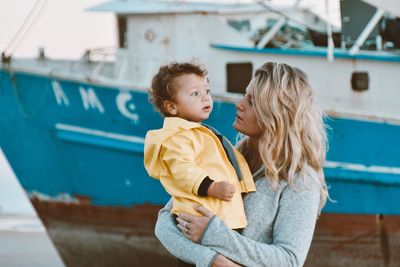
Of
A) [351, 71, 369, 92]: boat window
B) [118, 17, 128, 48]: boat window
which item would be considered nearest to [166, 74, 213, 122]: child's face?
[351, 71, 369, 92]: boat window

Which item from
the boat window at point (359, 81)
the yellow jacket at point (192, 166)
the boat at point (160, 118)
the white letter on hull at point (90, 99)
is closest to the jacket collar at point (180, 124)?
the yellow jacket at point (192, 166)

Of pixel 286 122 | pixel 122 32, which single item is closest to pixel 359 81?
pixel 122 32

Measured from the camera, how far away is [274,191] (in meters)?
3.02

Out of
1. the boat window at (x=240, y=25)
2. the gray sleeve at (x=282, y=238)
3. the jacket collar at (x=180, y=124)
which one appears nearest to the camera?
the gray sleeve at (x=282, y=238)

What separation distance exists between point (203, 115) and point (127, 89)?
6302mm

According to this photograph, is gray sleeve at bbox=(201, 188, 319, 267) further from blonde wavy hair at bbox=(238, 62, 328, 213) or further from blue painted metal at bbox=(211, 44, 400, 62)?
blue painted metal at bbox=(211, 44, 400, 62)

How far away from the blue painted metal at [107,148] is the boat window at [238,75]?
2.05ft

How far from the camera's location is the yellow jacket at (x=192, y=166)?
9.96 ft

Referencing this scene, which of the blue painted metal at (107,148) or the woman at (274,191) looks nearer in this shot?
the woman at (274,191)

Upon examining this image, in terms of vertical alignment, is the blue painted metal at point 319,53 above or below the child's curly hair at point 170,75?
below

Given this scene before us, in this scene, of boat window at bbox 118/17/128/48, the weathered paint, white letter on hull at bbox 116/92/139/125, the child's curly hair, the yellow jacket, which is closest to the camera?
the yellow jacket

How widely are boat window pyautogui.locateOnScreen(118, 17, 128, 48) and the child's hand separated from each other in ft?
24.8

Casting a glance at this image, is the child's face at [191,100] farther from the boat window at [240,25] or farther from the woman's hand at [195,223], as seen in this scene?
the boat window at [240,25]

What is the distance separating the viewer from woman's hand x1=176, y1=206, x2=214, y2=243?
3.00 metres
